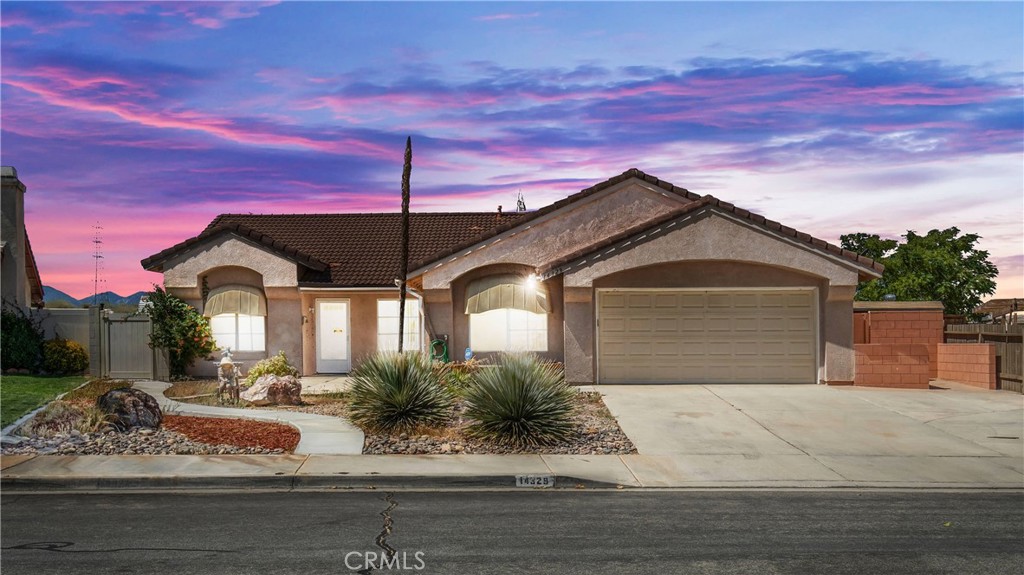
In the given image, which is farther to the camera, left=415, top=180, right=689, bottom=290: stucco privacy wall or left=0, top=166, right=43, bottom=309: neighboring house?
left=0, top=166, right=43, bottom=309: neighboring house

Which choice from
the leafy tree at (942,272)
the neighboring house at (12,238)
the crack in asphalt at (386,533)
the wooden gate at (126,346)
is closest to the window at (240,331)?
the wooden gate at (126,346)

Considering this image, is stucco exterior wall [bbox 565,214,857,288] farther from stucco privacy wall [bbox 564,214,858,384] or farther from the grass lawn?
the grass lawn

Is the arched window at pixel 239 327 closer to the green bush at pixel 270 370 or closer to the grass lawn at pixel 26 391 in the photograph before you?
the grass lawn at pixel 26 391

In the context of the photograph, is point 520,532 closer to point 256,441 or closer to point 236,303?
point 256,441

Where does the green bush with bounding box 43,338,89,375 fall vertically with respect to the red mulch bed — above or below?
above

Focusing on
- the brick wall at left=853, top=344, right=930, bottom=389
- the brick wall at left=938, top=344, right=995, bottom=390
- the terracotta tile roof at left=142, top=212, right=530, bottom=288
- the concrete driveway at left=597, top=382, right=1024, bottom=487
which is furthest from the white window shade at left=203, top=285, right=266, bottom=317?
the brick wall at left=938, top=344, right=995, bottom=390

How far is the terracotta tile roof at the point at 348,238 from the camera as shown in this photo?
25719 millimetres

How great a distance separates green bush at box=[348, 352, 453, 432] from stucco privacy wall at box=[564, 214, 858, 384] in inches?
255

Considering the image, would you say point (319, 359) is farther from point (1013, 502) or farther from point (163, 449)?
point (1013, 502)

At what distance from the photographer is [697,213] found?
72.1ft

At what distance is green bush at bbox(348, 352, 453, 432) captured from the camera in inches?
614

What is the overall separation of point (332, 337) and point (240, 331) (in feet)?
8.67

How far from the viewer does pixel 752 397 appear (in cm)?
2017

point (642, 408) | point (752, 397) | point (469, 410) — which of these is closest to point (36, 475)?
point (469, 410)
